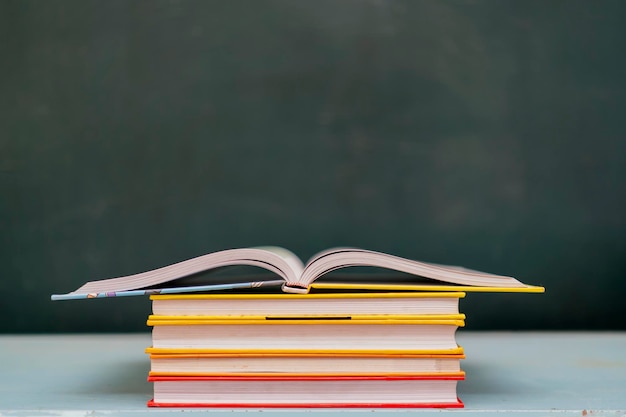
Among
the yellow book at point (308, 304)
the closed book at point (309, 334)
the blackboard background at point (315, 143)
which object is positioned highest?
the blackboard background at point (315, 143)

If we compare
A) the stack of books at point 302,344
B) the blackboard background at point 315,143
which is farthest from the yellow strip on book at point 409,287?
the blackboard background at point 315,143

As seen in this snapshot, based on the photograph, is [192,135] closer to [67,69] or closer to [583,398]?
[67,69]

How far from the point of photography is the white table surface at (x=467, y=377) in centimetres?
100

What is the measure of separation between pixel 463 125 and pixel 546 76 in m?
0.30

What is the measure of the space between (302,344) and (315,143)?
1.22 metres

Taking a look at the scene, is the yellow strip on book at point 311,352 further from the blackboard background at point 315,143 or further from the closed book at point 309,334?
the blackboard background at point 315,143

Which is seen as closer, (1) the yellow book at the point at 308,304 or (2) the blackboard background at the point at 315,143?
(1) the yellow book at the point at 308,304

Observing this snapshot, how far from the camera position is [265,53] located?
2184 millimetres

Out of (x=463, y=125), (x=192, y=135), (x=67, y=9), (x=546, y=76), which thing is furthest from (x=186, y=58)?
(x=546, y=76)

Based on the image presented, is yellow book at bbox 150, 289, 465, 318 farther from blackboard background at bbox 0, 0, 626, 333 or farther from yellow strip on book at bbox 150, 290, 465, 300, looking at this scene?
blackboard background at bbox 0, 0, 626, 333

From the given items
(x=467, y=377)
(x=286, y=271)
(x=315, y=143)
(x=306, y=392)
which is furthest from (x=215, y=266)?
(x=315, y=143)

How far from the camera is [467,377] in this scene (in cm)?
129

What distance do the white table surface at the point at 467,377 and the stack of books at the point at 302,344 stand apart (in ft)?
0.11

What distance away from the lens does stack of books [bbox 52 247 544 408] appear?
39.0 inches
